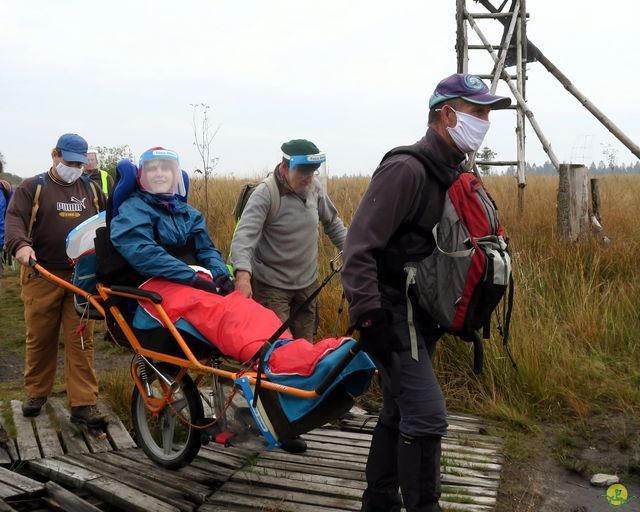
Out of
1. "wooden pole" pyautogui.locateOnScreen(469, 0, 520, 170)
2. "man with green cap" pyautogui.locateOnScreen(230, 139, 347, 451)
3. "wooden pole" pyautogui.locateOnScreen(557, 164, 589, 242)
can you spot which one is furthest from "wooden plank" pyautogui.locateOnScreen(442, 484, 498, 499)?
"wooden pole" pyautogui.locateOnScreen(469, 0, 520, 170)

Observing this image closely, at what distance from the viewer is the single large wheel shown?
13.7 feet

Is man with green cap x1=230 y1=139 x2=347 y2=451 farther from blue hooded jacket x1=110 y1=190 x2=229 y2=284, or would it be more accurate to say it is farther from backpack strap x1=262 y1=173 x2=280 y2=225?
blue hooded jacket x1=110 y1=190 x2=229 y2=284

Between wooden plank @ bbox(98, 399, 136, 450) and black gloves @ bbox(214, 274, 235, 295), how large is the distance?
4.39 ft

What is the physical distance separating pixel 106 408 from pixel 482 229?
3539mm

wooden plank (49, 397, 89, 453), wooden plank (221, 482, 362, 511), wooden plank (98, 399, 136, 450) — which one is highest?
wooden plank (221, 482, 362, 511)

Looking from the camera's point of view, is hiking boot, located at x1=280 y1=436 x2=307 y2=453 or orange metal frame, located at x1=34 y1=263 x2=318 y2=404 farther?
hiking boot, located at x1=280 y1=436 x2=307 y2=453

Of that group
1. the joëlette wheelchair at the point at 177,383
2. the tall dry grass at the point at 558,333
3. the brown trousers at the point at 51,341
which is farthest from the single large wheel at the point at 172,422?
the tall dry grass at the point at 558,333

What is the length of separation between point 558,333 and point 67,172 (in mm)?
3891

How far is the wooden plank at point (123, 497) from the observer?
152 inches

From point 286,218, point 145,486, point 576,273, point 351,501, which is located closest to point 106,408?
point 145,486

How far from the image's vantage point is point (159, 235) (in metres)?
4.24

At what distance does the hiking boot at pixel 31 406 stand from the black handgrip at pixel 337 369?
2842 millimetres

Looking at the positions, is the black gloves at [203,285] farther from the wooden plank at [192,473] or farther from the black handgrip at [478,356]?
the black handgrip at [478,356]

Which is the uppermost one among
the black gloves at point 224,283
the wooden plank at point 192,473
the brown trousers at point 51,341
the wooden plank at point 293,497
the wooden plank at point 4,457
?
the black gloves at point 224,283
